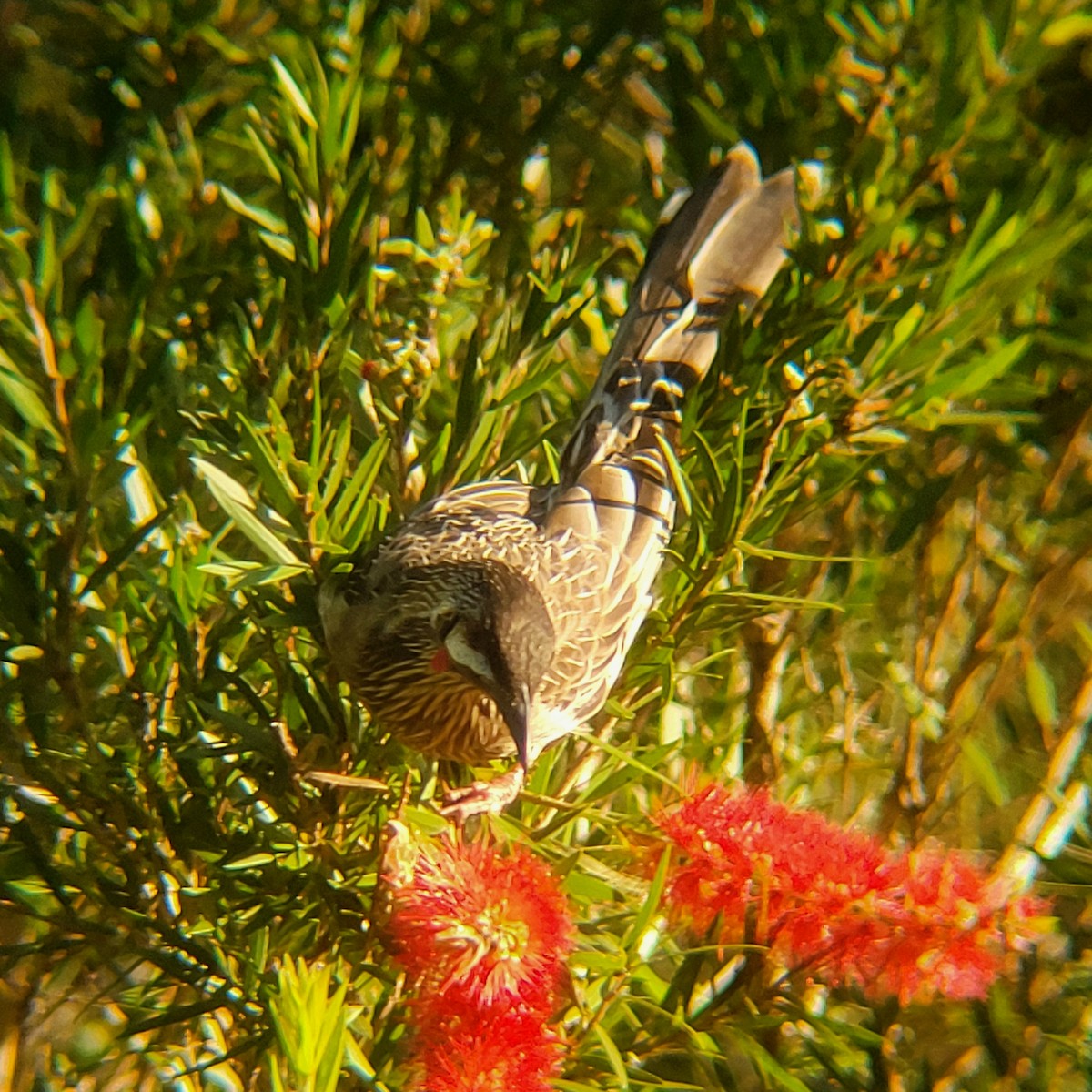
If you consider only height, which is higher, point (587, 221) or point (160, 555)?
point (587, 221)

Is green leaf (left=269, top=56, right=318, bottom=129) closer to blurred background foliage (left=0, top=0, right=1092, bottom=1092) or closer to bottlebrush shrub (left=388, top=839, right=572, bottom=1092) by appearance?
blurred background foliage (left=0, top=0, right=1092, bottom=1092)

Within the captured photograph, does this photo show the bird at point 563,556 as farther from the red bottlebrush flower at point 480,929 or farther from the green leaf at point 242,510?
the red bottlebrush flower at point 480,929

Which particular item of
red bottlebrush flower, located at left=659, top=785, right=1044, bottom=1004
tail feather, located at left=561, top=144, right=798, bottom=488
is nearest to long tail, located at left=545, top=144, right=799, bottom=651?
tail feather, located at left=561, top=144, right=798, bottom=488

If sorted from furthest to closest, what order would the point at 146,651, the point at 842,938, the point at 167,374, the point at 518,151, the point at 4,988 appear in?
the point at 518,151 < the point at 4,988 < the point at 167,374 < the point at 146,651 < the point at 842,938

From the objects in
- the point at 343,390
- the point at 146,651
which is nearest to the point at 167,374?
the point at 343,390

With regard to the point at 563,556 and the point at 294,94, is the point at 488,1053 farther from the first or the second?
the point at 563,556

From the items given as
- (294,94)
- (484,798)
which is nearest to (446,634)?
(484,798)

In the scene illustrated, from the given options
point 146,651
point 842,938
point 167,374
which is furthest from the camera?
point 167,374

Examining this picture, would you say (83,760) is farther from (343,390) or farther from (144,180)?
(144,180)

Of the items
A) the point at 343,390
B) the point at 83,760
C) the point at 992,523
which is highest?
the point at 992,523
